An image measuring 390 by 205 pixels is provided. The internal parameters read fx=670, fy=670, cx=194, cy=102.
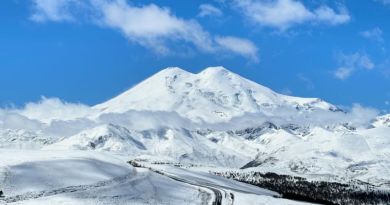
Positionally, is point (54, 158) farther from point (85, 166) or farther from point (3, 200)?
point (3, 200)

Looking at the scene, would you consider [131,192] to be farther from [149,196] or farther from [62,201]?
[62,201]

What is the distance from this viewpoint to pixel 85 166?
19012 cm

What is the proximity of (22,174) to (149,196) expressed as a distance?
30568 millimetres

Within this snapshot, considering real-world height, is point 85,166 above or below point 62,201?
above

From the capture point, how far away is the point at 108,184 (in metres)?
169

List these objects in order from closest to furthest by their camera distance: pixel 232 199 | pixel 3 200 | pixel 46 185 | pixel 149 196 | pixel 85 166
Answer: pixel 3 200, pixel 46 185, pixel 149 196, pixel 232 199, pixel 85 166

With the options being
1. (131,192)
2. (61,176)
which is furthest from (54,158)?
(131,192)

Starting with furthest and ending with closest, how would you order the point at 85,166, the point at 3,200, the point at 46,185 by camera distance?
the point at 85,166 < the point at 46,185 < the point at 3,200

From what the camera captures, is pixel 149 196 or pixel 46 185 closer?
pixel 46 185

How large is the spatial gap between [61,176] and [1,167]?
15.2 m

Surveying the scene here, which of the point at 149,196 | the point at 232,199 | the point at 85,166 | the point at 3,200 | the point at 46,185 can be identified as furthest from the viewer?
the point at 85,166

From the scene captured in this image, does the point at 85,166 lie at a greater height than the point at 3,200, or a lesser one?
greater

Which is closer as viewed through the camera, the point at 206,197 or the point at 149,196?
the point at 149,196

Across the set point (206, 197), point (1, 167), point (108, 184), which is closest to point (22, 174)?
point (1, 167)
